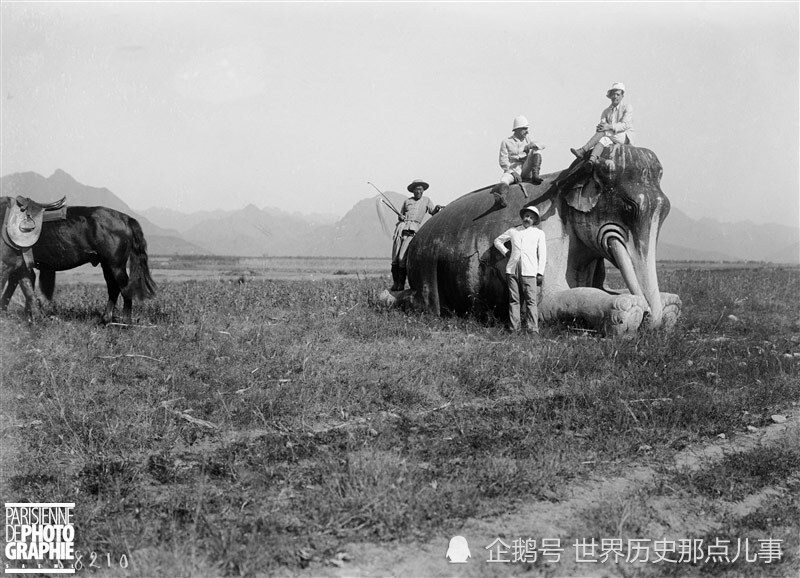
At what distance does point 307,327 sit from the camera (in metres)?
9.34

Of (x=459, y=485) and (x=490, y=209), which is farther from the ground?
(x=490, y=209)

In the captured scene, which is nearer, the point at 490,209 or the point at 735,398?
the point at 735,398

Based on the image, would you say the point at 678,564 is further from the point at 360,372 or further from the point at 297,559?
the point at 360,372

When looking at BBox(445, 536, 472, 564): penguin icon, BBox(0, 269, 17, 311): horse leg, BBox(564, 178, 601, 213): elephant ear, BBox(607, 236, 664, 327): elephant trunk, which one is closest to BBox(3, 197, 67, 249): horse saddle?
BBox(0, 269, 17, 311): horse leg

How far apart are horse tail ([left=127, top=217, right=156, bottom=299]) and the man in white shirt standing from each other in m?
5.01

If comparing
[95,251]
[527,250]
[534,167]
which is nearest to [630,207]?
[527,250]

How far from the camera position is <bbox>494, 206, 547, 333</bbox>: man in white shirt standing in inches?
340

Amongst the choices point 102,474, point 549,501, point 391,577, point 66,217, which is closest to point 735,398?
point 549,501

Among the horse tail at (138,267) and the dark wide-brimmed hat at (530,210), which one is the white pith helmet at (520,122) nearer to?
the dark wide-brimmed hat at (530,210)

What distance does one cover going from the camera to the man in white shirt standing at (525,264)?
28.3 feet

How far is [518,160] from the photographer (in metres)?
10.4

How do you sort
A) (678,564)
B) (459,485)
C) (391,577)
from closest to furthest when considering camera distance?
(391,577) → (678,564) → (459,485)

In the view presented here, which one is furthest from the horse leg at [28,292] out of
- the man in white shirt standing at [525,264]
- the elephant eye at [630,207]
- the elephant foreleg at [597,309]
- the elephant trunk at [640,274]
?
the elephant eye at [630,207]

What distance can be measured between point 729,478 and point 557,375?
2400 mm
